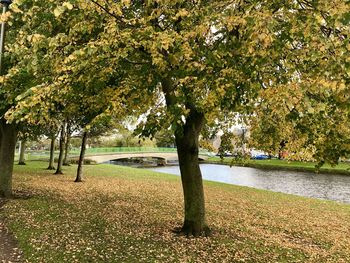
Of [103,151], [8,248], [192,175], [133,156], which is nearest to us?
[8,248]

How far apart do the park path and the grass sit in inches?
8.3

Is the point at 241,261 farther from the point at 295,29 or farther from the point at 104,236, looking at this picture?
the point at 295,29

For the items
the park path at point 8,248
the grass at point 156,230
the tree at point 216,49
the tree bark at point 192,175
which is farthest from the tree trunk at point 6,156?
the tree at point 216,49

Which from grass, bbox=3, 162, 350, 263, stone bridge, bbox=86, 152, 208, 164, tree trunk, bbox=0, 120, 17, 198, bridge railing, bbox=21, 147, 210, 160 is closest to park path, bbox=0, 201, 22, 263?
grass, bbox=3, 162, 350, 263

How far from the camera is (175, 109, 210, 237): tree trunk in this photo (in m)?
10.3

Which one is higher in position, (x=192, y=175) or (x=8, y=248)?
(x=192, y=175)

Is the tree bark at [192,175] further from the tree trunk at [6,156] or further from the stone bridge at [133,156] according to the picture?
the stone bridge at [133,156]

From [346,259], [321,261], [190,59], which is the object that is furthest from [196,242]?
[190,59]

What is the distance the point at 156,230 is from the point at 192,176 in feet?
7.64

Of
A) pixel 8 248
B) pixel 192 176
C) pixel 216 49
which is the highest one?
pixel 216 49

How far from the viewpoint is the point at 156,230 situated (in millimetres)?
11305

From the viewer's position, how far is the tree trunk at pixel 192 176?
33.8 feet

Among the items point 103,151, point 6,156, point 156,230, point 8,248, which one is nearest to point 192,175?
point 156,230

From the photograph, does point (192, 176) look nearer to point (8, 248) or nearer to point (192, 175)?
point (192, 175)
